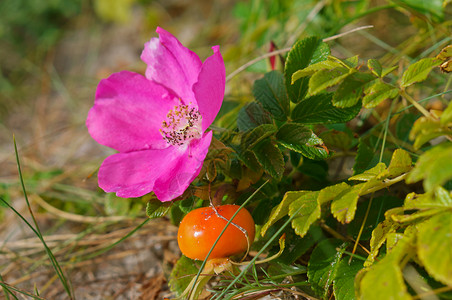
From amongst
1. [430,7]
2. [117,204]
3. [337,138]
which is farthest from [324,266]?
[430,7]

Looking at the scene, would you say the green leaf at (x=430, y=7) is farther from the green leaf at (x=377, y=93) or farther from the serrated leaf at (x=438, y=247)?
the serrated leaf at (x=438, y=247)

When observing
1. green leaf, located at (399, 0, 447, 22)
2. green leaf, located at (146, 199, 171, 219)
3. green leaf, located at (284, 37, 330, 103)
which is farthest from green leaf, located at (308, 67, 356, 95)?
green leaf, located at (399, 0, 447, 22)

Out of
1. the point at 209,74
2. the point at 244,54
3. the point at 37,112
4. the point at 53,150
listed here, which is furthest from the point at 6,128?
the point at 209,74

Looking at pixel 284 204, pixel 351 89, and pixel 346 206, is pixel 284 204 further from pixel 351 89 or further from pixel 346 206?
pixel 351 89

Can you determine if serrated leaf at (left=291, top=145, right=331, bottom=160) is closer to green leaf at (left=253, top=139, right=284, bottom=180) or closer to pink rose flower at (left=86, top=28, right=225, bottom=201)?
green leaf at (left=253, top=139, right=284, bottom=180)

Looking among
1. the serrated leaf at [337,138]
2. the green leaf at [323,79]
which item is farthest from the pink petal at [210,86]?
the serrated leaf at [337,138]

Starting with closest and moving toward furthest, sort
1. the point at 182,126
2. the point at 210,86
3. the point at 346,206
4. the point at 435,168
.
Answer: the point at 435,168, the point at 346,206, the point at 210,86, the point at 182,126
